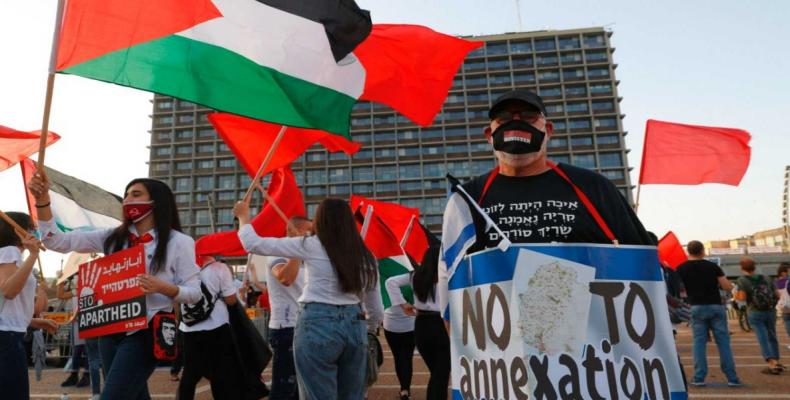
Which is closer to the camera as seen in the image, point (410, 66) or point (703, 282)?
point (410, 66)

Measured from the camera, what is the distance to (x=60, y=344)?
37.9 ft

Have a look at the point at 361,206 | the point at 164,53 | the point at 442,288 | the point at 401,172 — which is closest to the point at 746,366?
the point at 361,206

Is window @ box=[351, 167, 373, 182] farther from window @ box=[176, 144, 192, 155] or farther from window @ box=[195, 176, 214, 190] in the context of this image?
window @ box=[176, 144, 192, 155]

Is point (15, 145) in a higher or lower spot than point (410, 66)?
lower

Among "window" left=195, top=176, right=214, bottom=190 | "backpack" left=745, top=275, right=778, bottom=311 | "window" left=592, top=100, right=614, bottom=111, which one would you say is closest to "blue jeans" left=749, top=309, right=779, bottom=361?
"backpack" left=745, top=275, right=778, bottom=311

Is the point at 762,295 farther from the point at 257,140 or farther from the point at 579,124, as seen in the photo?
the point at 579,124

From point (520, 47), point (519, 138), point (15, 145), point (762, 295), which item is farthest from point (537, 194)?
point (520, 47)

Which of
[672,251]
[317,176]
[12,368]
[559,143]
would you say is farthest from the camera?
[317,176]

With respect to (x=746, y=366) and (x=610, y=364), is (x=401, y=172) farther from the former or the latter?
(x=610, y=364)

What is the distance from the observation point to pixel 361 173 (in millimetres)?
79562

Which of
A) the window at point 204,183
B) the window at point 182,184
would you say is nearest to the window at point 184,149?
the window at point 182,184

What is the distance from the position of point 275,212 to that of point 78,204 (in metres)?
2.53

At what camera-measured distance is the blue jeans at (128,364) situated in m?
2.74

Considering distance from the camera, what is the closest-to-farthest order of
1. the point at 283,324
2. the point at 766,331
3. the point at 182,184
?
1. the point at 283,324
2. the point at 766,331
3. the point at 182,184
